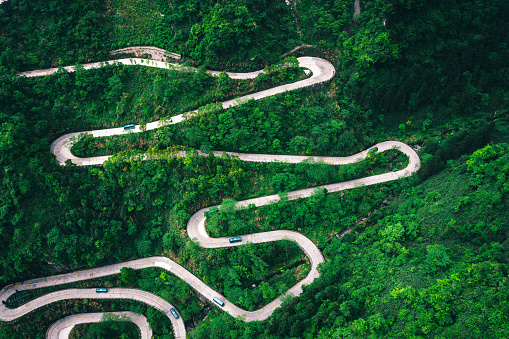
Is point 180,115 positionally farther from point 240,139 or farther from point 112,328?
point 112,328

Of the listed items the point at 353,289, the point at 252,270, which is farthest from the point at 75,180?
the point at 353,289

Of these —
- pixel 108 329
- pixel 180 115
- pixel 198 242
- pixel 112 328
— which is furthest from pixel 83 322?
pixel 180 115

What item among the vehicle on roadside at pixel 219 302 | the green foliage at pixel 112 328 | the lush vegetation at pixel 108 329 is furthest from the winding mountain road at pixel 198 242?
the lush vegetation at pixel 108 329

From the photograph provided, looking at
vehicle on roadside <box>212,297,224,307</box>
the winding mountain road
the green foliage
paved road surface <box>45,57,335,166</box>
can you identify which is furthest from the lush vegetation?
paved road surface <box>45,57,335,166</box>

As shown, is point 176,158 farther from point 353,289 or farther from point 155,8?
point 353,289

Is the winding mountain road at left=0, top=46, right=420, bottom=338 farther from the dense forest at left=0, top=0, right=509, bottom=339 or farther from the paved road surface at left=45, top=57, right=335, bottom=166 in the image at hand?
the dense forest at left=0, top=0, right=509, bottom=339

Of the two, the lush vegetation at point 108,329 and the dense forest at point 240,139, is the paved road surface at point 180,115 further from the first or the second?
the lush vegetation at point 108,329

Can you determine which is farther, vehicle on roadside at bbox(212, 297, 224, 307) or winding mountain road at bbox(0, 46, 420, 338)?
winding mountain road at bbox(0, 46, 420, 338)
